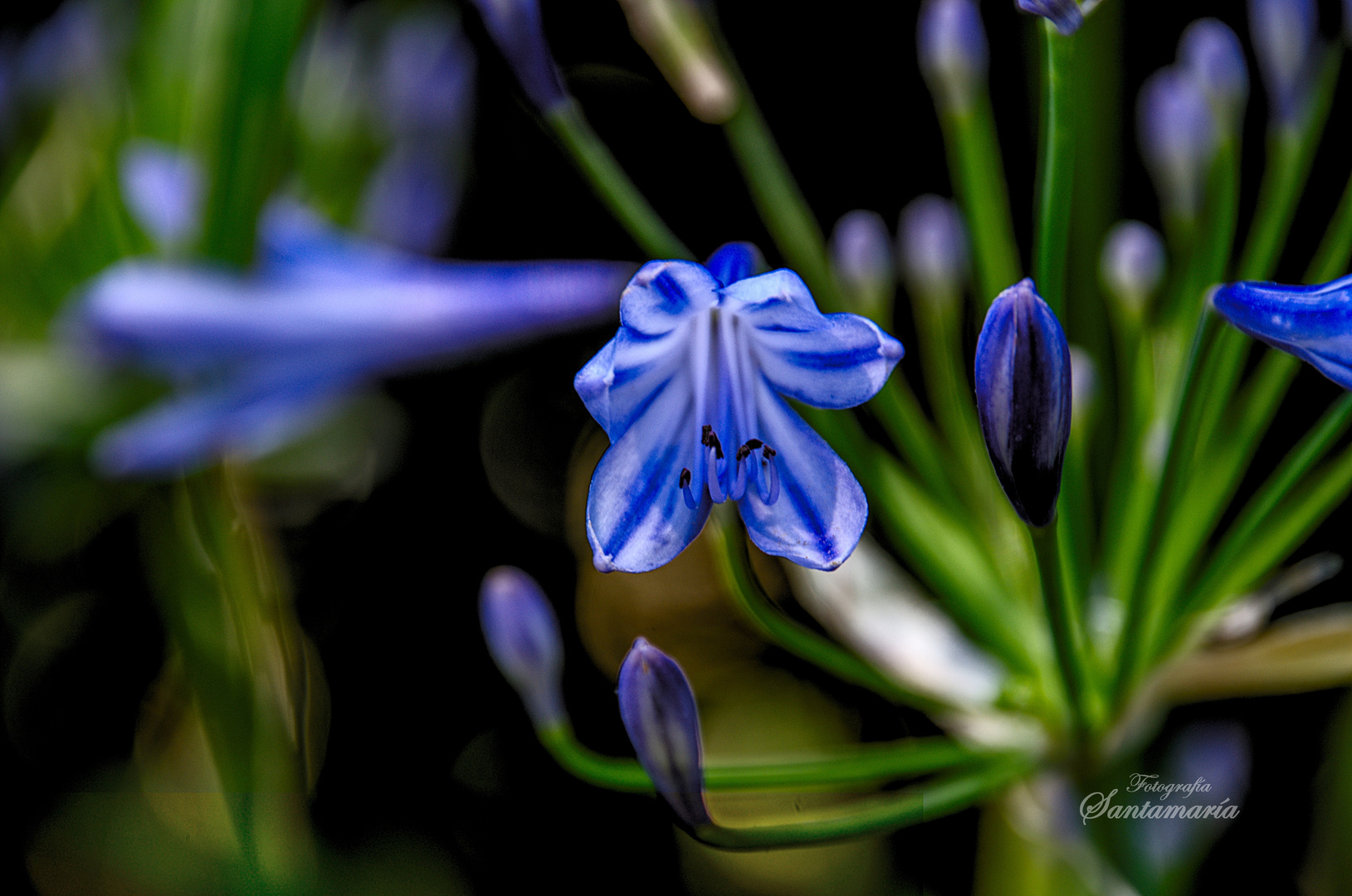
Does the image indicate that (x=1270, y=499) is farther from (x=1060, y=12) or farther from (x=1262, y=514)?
(x=1060, y=12)

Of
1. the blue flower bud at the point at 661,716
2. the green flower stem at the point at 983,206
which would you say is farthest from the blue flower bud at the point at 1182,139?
the blue flower bud at the point at 661,716

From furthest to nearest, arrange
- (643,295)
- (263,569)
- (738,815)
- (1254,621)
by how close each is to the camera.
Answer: (738,815) < (263,569) < (1254,621) < (643,295)

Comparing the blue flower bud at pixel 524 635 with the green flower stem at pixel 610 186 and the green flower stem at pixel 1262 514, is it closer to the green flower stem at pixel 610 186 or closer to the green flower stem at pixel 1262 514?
the green flower stem at pixel 610 186

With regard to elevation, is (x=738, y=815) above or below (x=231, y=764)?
below

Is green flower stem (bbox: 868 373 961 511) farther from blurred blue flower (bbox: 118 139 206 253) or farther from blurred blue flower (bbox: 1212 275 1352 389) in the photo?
blurred blue flower (bbox: 118 139 206 253)

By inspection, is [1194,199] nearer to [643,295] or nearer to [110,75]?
[643,295]

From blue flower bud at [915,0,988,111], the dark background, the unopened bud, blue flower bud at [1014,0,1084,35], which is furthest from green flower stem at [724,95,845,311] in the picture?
the dark background

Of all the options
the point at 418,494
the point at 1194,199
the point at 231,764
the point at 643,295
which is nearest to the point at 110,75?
the point at 418,494
